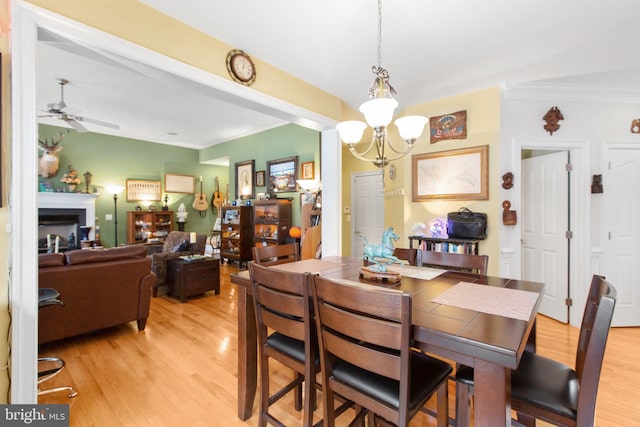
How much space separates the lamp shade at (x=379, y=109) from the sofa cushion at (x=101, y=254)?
2686 millimetres

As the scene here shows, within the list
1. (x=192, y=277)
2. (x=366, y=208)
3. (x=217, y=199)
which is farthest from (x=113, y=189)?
(x=366, y=208)

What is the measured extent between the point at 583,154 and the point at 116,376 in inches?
189

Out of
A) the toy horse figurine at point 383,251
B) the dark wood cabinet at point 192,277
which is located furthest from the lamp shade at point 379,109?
the dark wood cabinet at point 192,277

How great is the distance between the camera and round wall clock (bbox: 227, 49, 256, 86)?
248 centimetres

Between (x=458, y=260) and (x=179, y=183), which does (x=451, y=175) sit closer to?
(x=458, y=260)

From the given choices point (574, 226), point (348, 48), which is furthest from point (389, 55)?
point (574, 226)

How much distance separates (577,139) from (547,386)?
3.08m

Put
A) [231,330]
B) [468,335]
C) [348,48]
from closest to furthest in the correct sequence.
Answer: [468,335] → [348,48] → [231,330]

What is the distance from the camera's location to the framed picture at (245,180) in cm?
618

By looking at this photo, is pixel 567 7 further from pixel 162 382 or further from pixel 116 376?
pixel 116 376

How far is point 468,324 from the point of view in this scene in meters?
1.04

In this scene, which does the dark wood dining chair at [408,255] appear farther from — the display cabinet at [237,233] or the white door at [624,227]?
the display cabinet at [237,233]

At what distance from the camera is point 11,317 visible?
60.8 inches

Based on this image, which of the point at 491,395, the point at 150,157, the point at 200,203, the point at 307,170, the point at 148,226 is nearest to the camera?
the point at 491,395
